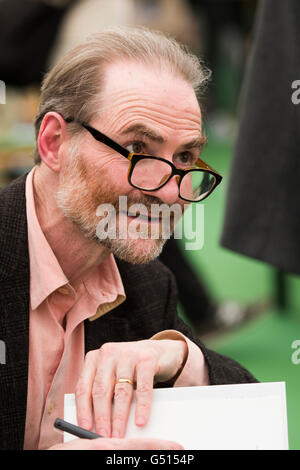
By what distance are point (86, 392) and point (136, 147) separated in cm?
24

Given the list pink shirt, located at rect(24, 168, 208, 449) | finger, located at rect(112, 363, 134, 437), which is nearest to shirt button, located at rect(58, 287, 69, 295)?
pink shirt, located at rect(24, 168, 208, 449)

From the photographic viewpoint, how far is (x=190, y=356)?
73 cm

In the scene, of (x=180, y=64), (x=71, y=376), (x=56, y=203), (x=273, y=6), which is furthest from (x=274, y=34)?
(x=71, y=376)

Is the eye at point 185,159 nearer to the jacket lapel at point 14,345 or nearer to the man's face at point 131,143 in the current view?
the man's face at point 131,143

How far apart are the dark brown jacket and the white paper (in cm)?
6

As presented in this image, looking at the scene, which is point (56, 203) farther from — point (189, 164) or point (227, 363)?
point (227, 363)

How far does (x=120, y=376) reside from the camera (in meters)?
0.68

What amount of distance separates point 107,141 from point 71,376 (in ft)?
0.79

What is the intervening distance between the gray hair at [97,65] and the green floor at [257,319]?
0.34ft

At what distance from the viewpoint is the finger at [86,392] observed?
2.07 feet

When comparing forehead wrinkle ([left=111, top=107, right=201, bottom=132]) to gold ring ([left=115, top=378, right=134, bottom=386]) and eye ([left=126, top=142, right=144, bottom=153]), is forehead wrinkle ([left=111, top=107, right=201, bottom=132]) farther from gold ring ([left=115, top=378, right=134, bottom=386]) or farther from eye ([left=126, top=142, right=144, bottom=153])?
gold ring ([left=115, top=378, right=134, bottom=386])

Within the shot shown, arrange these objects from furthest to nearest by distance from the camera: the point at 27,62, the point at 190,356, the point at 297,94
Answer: the point at 27,62 → the point at 297,94 → the point at 190,356

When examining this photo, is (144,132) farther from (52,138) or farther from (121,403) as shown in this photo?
(121,403)
